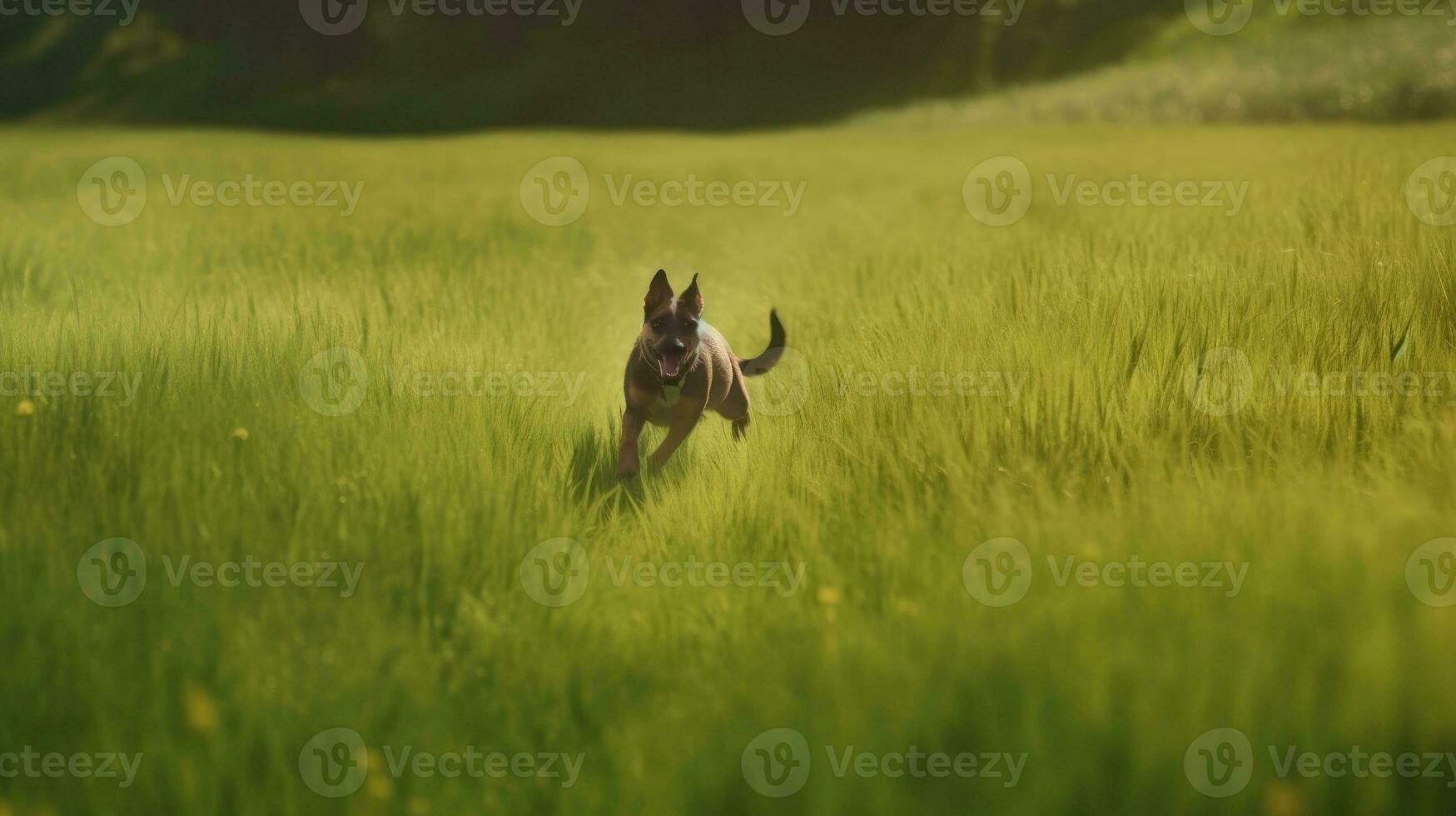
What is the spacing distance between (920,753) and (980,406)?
2084mm

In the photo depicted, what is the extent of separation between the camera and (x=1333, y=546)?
238 cm

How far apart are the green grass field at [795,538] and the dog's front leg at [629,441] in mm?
193

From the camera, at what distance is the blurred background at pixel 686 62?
34250 millimetres

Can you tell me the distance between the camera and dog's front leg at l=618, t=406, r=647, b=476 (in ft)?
15.3

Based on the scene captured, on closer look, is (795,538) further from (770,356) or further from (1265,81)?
(1265,81)

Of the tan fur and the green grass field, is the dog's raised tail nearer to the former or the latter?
the green grass field

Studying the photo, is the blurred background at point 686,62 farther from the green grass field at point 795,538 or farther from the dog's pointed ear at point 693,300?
the dog's pointed ear at point 693,300

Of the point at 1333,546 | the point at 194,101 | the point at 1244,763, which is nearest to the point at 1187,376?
the point at 1333,546

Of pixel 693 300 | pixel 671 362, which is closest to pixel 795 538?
pixel 671 362

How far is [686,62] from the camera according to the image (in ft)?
170

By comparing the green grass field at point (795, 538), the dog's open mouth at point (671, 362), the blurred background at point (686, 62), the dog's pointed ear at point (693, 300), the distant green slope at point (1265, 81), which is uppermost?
the blurred background at point (686, 62)

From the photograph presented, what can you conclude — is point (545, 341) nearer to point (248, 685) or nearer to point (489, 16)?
point (248, 685)

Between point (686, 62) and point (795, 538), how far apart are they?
52.1 meters

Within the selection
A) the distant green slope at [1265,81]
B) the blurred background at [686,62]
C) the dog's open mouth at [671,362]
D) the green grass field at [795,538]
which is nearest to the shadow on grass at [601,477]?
the green grass field at [795,538]
